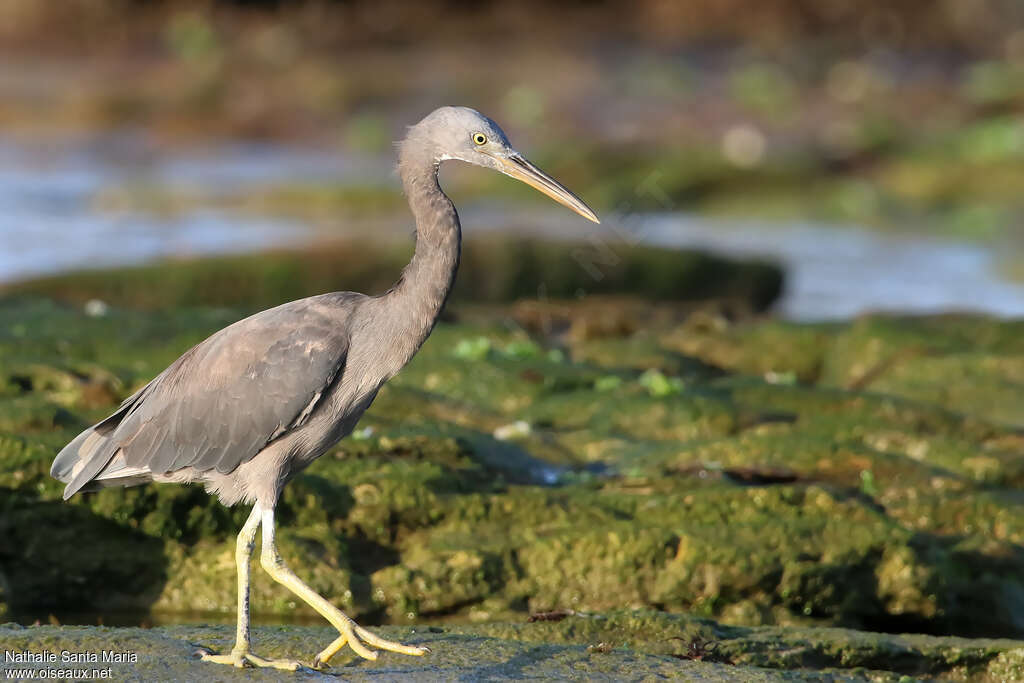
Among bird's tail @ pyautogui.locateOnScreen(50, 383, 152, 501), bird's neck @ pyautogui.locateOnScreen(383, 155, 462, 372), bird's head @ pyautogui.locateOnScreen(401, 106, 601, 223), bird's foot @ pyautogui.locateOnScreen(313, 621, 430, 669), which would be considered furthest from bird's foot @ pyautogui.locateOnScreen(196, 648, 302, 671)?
bird's head @ pyautogui.locateOnScreen(401, 106, 601, 223)

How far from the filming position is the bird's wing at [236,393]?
6.71 metres

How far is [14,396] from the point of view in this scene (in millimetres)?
9734

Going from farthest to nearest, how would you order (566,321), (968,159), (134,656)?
1. (968,159)
2. (566,321)
3. (134,656)

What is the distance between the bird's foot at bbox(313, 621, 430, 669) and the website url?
2.93ft

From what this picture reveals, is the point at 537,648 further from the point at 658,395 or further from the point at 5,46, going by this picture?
the point at 5,46

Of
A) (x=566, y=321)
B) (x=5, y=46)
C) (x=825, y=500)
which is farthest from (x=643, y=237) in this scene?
(x=5, y=46)

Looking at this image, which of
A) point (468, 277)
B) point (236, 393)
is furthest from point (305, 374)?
point (468, 277)

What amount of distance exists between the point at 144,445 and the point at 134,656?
1.12m

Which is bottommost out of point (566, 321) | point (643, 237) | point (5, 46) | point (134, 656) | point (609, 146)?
point (134, 656)

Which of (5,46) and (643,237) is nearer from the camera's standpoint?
(643,237)

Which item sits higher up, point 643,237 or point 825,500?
point 643,237

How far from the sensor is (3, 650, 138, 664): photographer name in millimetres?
6207

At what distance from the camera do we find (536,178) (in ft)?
23.1

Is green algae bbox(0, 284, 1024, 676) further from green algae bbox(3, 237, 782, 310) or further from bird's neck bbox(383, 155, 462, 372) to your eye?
green algae bbox(3, 237, 782, 310)
